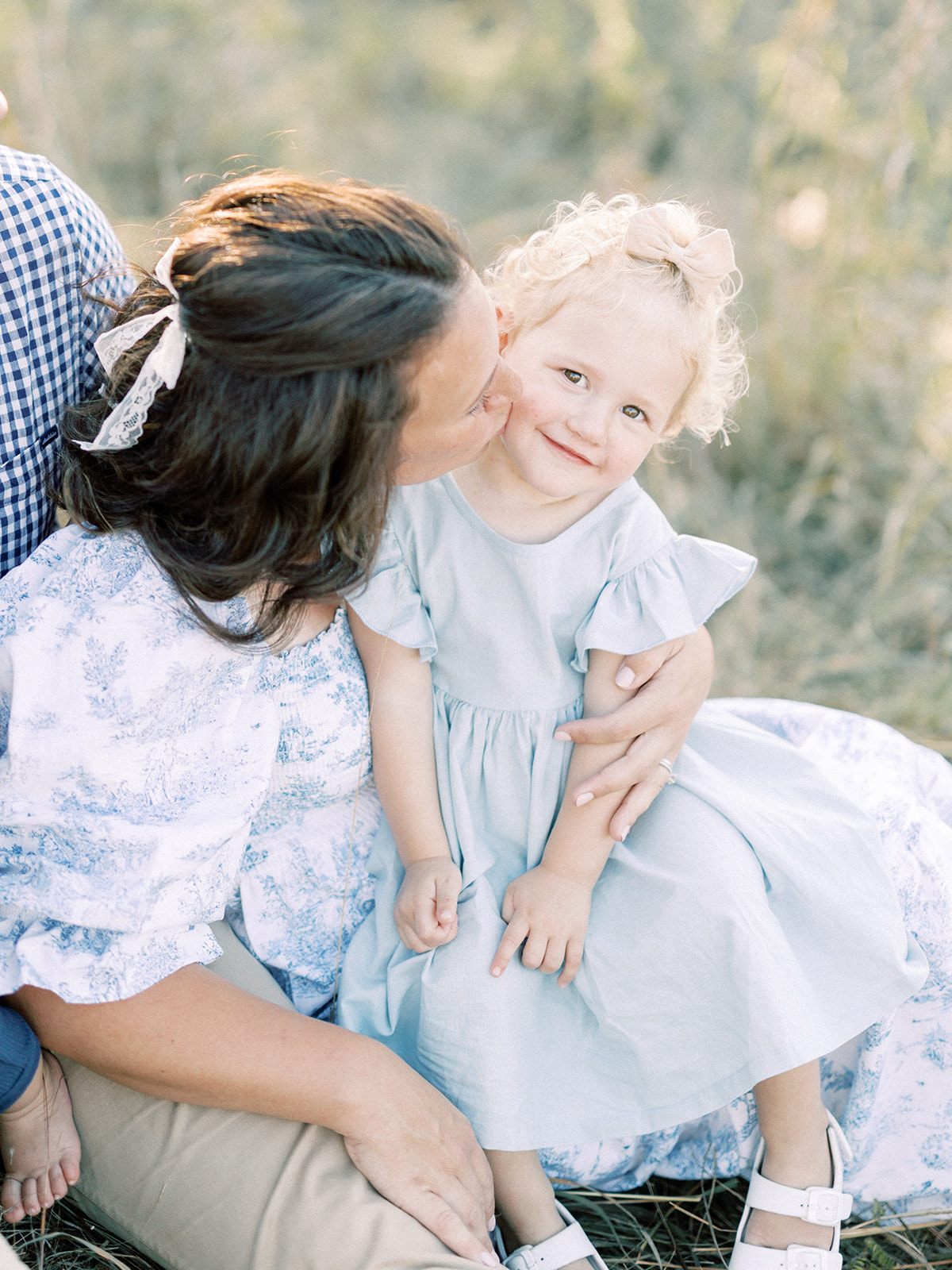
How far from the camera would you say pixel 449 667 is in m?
1.77

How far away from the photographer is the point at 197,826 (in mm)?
1388

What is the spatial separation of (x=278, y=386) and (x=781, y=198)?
3.18m

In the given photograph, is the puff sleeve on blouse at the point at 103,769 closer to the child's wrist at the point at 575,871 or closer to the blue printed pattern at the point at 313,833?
the blue printed pattern at the point at 313,833

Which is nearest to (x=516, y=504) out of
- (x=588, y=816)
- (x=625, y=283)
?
(x=625, y=283)

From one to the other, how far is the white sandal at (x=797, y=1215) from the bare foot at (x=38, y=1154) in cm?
98

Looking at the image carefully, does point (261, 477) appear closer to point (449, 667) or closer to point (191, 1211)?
point (449, 667)

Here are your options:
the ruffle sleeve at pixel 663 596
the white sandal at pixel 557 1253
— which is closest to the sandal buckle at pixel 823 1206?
the white sandal at pixel 557 1253

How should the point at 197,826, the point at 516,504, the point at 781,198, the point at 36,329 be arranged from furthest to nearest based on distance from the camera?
the point at 781,198, the point at 516,504, the point at 36,329, the point at 197,826

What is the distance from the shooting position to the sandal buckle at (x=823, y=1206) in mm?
1615

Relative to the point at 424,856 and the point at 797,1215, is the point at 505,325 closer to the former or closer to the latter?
the point at 424,856

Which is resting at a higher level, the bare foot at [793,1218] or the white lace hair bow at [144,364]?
the white lace hair bow at [144,364]

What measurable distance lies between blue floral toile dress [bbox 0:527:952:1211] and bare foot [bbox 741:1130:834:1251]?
4.4 inches

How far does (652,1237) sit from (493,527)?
123cm

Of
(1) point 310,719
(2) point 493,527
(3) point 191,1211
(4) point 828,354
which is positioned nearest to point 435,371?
(2) point 493,527
